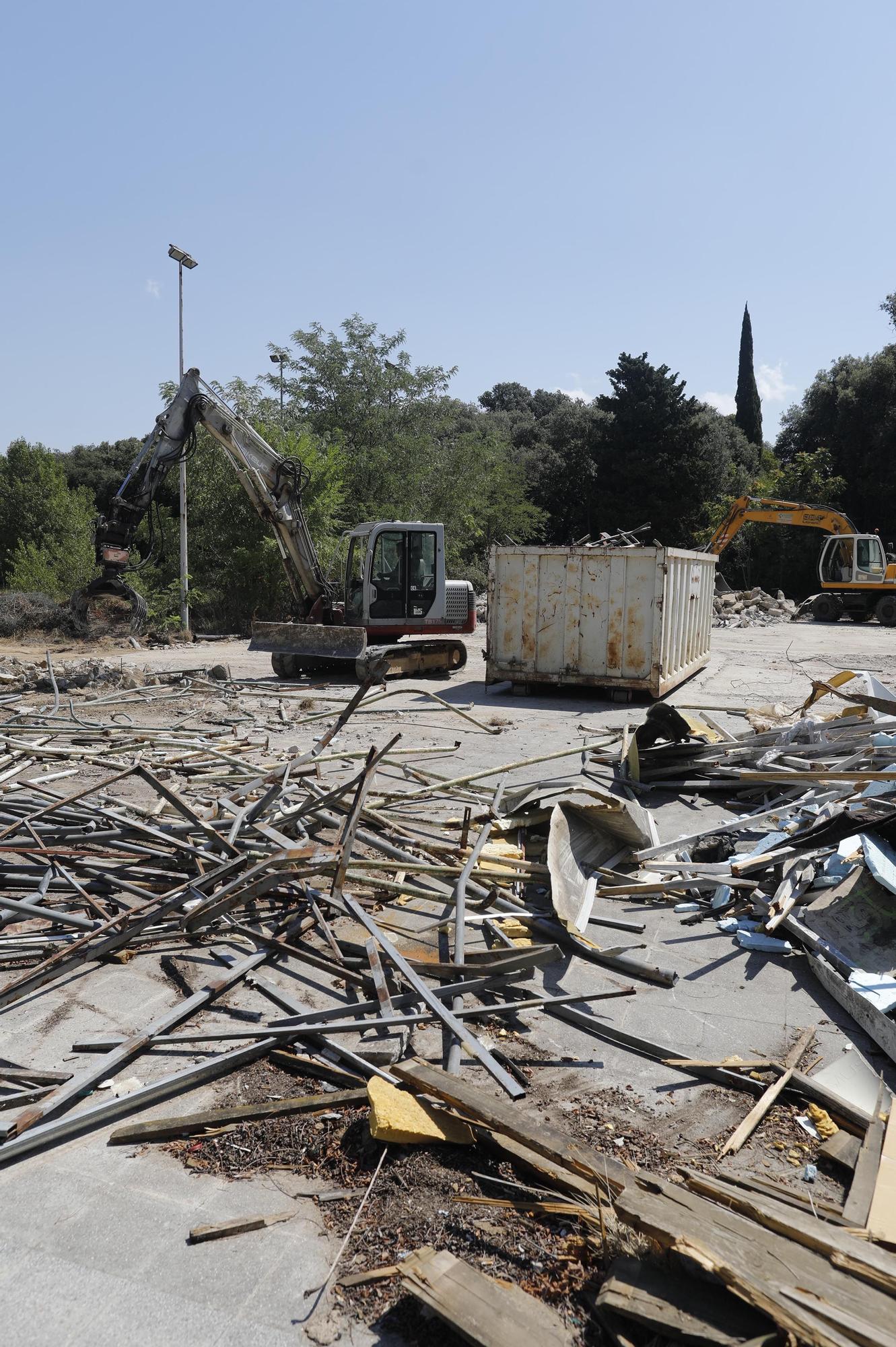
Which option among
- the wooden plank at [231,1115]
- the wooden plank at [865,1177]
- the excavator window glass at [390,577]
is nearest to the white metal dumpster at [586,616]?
the excavator window glass at [390,577]

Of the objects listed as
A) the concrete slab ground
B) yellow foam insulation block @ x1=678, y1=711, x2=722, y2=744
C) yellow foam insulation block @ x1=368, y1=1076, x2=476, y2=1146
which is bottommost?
the concrete slab ground

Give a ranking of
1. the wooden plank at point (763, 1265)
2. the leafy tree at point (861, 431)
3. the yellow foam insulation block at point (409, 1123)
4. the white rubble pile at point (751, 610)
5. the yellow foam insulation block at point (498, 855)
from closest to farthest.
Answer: the wooden plank at point (763, 1265) < the yellow foam insulation block at point (409, 1123) < the yellow foam insulation block at point (498, 855) < the white rubble pile at point (751, 610) < the leafy tree at point (861, 431)

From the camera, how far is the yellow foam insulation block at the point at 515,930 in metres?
4.89

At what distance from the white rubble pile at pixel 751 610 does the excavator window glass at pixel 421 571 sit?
16181 mm

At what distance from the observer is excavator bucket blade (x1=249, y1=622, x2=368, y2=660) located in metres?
15.3

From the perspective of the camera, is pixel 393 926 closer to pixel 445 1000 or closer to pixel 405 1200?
pixel 445 1000

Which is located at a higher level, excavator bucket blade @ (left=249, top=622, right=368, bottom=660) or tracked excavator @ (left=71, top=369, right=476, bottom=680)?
tracked excavator @ (left=71, top=369, right=476, bottom=680)

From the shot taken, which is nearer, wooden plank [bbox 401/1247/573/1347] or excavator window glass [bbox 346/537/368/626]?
wooden plank [bbox 401/1247/573/1347]

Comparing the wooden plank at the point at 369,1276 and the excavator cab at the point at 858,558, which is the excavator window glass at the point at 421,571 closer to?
the wooden plank at the point at 369,1276

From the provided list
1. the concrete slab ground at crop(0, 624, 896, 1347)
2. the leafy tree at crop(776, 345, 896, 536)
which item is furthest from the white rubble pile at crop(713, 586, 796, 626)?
the concrete slab ground at crop(0, 624, 896, 1347)

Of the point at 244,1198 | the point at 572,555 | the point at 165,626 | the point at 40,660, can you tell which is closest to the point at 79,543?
the point at 165,626

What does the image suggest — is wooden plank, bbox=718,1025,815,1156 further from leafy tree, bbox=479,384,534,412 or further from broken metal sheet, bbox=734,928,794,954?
leafy tree, bbox=479,384,534,412

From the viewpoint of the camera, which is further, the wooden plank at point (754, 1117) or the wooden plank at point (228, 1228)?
the wooden plank at point (754, 1117)

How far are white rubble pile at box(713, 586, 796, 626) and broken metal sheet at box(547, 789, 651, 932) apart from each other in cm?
2544
